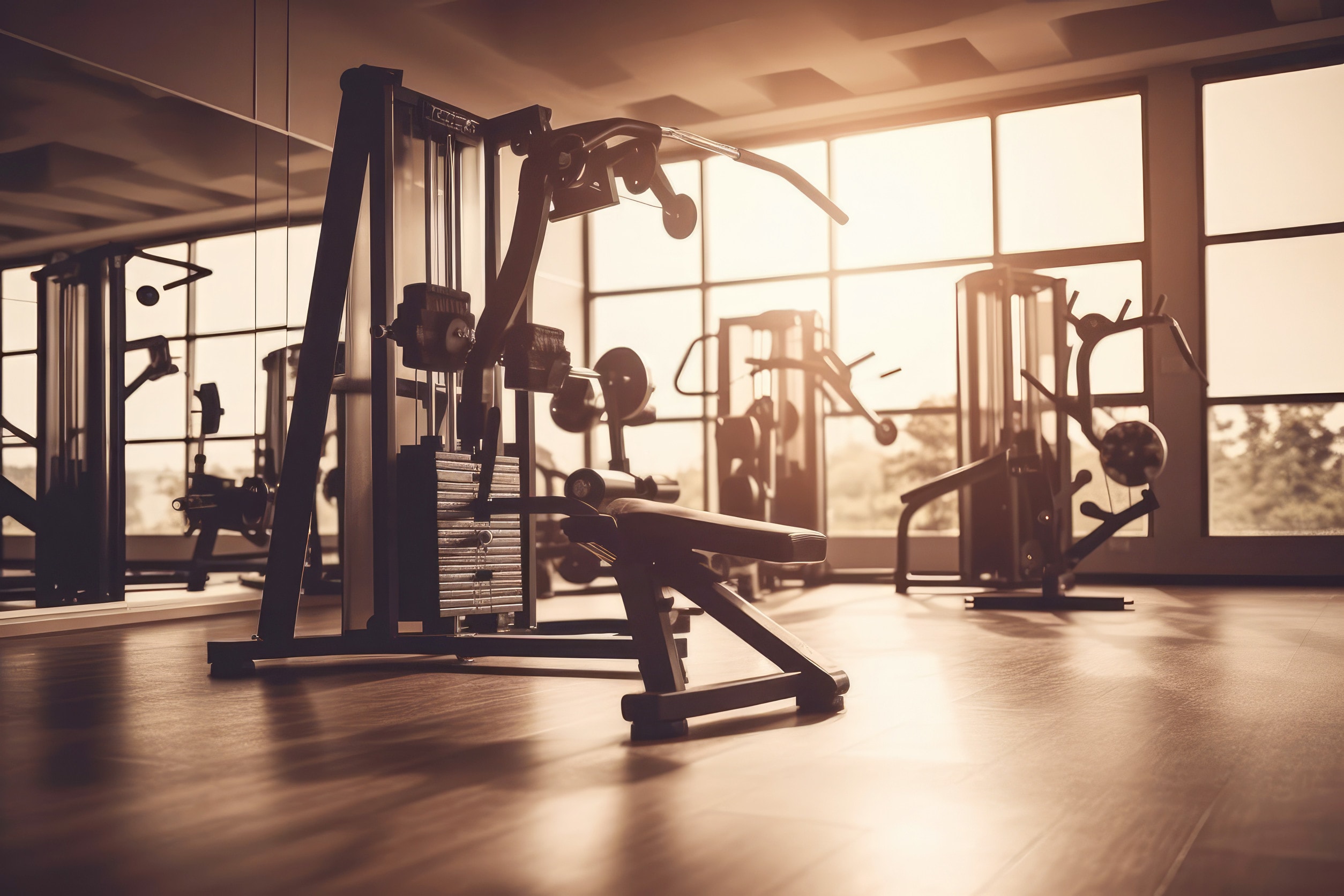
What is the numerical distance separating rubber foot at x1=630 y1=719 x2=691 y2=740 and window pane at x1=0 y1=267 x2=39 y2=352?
12.2 feet

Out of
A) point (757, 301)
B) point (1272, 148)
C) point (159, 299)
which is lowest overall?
point (159, 299)

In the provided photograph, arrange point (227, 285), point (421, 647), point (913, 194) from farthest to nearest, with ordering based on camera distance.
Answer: point (913, 194), point (227, 285), point (421, 647)

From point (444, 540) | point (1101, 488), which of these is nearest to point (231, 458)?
point (444, 540)

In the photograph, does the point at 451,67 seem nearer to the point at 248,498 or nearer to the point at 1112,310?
the point at 248,498

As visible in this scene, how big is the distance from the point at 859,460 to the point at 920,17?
753cm

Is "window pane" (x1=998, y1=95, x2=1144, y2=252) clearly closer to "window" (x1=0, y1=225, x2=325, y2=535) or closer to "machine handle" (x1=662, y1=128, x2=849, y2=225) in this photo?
"machine handle" (x1=662, y1=128, x2=849, y2=225)

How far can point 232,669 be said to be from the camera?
10.6 feet

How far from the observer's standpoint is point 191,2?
18.4 ft

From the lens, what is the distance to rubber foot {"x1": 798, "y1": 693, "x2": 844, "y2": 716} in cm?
249

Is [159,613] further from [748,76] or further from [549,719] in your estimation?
[748,76]

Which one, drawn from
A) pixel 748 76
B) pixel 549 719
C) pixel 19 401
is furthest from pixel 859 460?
pixel 549 719

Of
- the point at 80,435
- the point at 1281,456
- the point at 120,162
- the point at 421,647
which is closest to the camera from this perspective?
the point at 421,647

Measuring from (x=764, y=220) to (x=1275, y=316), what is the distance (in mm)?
3646

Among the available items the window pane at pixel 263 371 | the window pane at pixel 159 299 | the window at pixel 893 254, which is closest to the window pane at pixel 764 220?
the window at pixel 893 254
